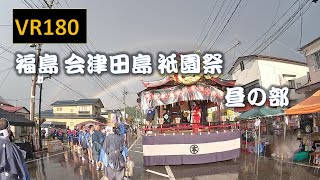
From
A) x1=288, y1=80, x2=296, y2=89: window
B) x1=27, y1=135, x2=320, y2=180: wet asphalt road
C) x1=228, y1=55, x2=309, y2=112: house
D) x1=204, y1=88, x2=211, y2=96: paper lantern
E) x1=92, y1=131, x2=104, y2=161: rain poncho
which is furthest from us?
x1=228, y1=55, x2=309, y2=112: house

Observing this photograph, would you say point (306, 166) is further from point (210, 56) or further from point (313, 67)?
point (313, 67)

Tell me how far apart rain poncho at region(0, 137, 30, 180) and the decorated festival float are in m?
8.83

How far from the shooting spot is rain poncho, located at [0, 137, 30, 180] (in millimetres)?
5906

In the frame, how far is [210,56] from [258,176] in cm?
720

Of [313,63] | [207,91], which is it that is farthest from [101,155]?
[313,63]

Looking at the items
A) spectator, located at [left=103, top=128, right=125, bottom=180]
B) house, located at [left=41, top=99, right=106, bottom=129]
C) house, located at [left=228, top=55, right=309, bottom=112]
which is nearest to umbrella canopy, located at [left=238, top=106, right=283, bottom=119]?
spectator, located at [left=103, top=128, right=125, bottom=180]

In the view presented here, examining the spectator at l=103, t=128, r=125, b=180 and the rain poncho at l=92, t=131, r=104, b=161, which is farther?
the rain poncho at l=92, t=131, r=104, b=161

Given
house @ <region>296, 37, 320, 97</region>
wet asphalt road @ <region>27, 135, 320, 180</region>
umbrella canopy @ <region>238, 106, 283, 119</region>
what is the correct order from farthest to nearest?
house @ <region>296, 37, 320, 97</region> → umbrella canopy @ <region>238, 106, 283, 119</region> → wet asphalt road @ <region>27, 135, 320, 180</region>

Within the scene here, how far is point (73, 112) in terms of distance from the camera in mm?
68750

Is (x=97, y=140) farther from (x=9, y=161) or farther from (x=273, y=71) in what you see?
(x=273, y=71)

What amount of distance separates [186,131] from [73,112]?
186 ft

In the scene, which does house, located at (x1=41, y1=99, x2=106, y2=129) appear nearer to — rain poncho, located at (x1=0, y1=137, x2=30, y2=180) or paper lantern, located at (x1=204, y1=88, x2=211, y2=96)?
paper lantern, located at (x1=204, y1=88, x2=211, y2=96)

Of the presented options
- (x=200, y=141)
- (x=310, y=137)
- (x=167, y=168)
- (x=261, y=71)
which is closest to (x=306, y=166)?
(x=310, y=137)

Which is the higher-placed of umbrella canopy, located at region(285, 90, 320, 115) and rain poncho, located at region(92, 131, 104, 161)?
umbrella canopy, located at region(285, 90, 320, 115)
